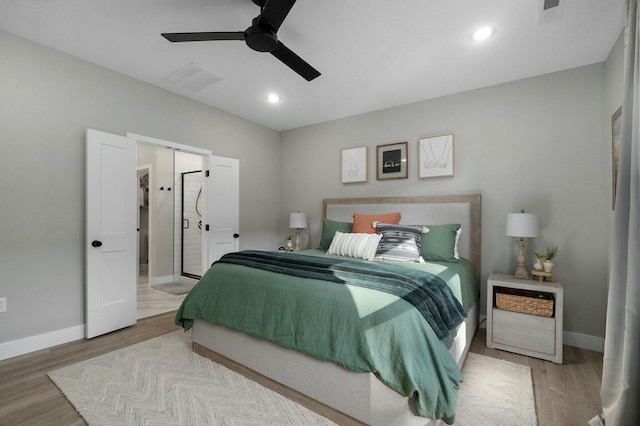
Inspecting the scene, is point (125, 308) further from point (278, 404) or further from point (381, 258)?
point (381, 258)

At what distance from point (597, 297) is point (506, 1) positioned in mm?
2650

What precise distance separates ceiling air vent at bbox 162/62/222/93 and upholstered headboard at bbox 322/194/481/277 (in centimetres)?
230

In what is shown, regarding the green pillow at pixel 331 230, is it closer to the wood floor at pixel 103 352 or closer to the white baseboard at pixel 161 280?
the wood floor at pixel 103 352

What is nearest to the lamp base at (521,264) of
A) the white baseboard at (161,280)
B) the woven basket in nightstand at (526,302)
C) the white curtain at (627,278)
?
the woven basket in nightstand at (526,302)

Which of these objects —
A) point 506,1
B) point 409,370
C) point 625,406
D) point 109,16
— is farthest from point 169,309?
point 506,1

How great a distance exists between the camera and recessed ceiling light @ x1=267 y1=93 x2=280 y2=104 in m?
3.63

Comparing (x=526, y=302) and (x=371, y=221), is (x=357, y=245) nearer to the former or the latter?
(x=371, y=221)

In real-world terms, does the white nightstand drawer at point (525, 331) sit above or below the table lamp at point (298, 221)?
below

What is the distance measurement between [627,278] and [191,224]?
5640 mm

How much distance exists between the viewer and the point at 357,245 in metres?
3.15

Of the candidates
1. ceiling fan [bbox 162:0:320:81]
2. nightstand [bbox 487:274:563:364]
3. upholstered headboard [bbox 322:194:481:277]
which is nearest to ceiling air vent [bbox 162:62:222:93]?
ceiling fan [bbox 162:0:320:81]

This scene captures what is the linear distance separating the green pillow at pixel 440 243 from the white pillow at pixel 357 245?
48cm

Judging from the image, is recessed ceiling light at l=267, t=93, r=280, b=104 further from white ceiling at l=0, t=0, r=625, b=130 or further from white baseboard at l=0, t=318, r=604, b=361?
white baseboard at l=0, t=318, r=604, b=361

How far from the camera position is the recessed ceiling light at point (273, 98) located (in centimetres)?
363
